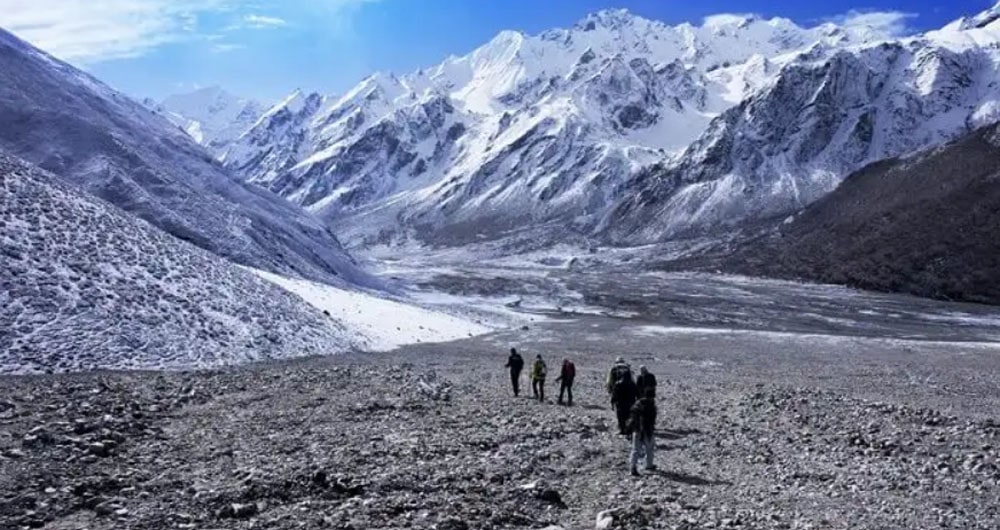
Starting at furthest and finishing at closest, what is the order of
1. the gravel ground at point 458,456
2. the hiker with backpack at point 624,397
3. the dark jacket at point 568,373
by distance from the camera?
the dark jacket at point 568,373
the hiker with backpack at point 624,397
the gravel ground at point 458,456

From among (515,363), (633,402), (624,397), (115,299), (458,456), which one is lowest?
(458,456)

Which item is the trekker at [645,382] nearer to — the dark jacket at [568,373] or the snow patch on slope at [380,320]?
the dark jacket at [568,373]

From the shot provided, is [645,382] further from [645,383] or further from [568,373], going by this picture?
[568,373]

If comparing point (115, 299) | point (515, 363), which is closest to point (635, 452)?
point (515, 363)

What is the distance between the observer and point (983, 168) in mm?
166375

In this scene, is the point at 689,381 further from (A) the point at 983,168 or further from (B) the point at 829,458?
(A) the point at 983,168

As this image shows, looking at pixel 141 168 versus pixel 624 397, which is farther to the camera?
pixel 141 168

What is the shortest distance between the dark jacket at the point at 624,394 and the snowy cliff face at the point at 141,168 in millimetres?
55545

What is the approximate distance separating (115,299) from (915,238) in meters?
148

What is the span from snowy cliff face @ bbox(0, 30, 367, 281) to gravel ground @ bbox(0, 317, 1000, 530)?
4658 cm

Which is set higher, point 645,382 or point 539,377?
point 645,382

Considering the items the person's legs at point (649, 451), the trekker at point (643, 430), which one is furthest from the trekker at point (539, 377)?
the person's legs at point (649, 451)

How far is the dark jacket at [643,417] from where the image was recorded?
17.3m

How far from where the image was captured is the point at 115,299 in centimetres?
3747
